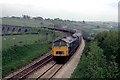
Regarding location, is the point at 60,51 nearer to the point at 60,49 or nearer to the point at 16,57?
the point at 60,49

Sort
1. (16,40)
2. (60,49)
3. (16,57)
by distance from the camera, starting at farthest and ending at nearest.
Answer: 1. (16,40)
2. (16,57)
3. (60,49)

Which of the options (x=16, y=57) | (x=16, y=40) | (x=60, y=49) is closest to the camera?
(x=60, y=49)

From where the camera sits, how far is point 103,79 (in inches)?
847

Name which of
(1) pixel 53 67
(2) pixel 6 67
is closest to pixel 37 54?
(1) pixel 53 67

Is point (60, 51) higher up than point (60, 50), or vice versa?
point (60, 50)

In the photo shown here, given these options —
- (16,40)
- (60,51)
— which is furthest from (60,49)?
(16,40)

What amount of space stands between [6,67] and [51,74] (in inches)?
235

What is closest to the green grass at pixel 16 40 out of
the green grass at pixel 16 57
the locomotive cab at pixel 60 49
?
the green grass at pixel 16 57

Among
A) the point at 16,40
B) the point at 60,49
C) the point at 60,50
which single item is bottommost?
the point at 60,50

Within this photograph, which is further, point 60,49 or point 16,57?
point 16,57

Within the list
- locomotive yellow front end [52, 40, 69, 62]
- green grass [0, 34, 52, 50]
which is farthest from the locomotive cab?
green grass [0, 34, 52, 50]

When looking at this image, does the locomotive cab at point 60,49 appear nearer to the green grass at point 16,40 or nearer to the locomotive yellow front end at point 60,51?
the locomotive yellow front end at point 60,51

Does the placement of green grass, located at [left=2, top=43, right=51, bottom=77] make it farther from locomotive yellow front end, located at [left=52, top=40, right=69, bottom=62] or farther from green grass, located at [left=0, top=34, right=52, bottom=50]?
locomotive yellow front end, located at [left=52, top=40, right=69, bottom=62]

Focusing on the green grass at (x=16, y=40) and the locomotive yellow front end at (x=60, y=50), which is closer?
the locomotive yellow front end at (x=60, y=50)
